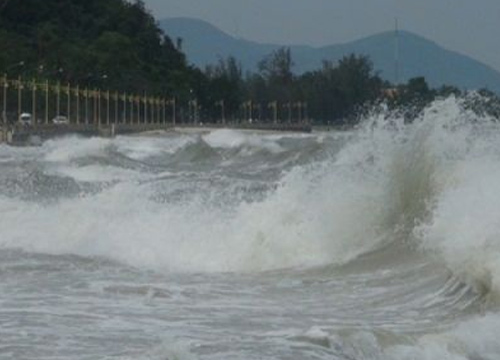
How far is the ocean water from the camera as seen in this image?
11.0 m

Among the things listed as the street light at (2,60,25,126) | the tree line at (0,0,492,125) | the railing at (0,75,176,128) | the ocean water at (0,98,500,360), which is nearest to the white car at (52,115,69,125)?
the railing at (0,75,176,128)

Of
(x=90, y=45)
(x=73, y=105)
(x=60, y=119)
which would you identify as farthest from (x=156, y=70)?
(x=60, y=119)

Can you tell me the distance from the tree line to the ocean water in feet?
226

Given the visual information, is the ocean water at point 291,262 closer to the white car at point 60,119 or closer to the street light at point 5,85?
the street light at point 5,85

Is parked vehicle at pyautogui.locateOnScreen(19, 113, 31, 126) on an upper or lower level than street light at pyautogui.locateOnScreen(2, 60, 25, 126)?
lower

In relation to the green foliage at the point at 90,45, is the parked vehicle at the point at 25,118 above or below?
below

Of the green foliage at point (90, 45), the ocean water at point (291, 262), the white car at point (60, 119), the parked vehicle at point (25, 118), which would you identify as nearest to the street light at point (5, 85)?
the green foliage at point (90, 45)

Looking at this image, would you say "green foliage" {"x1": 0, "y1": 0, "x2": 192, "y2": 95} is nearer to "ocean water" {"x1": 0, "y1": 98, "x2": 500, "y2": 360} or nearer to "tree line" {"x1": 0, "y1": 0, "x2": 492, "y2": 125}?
"tree line" {"x1": 0, "y1": 0, "x2": 492, "y2": 125}

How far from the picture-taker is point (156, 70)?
14850 cm

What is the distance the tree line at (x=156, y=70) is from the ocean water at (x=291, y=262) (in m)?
68.8

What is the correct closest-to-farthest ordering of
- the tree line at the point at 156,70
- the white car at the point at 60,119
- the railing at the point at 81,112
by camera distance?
the railing at the point at 81,112 → the white car at the point at 60,119 → the tree line at the point at 156,70

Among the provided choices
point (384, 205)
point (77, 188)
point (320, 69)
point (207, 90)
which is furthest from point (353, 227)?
point (320, 69)

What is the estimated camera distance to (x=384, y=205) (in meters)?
19.2

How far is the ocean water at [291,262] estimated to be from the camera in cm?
1100
